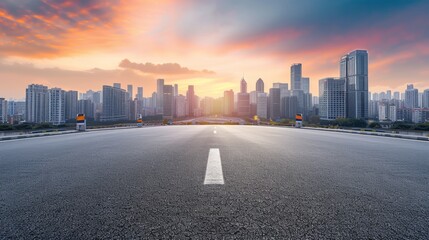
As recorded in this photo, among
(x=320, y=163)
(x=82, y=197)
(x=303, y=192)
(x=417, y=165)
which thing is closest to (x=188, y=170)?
(x=82, y=197)

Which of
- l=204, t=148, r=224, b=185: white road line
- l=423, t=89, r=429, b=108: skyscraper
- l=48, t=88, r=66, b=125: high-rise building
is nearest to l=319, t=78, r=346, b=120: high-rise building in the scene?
l=423, t=89, r=429, b=108: skyscraper

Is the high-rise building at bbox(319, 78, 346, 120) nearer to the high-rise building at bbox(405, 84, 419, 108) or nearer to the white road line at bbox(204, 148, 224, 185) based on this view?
the high-rise building at bbox(405, 84, 419, 108)

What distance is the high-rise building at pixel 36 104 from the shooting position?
315 feet

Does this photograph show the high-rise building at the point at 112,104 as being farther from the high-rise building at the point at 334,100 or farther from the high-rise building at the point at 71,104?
the high-rise building at the point at 334,100

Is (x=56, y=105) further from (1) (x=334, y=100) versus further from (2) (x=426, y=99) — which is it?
(2) (x=426, y=99)

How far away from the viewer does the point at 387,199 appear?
7.48ft

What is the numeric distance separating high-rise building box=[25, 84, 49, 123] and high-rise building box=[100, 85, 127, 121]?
125 feet

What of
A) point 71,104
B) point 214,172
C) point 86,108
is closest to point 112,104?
point 71,104

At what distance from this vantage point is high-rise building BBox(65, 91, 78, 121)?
121m

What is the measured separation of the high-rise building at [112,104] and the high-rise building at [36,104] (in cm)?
3806

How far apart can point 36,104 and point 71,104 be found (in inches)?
1191

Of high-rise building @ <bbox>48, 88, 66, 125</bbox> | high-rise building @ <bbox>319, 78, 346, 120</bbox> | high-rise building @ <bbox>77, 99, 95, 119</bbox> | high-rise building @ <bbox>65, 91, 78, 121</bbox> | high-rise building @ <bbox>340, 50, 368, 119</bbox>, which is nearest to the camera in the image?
high-rise building @ <bbox>48, 88, 66, 125</bbox>

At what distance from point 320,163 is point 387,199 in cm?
179

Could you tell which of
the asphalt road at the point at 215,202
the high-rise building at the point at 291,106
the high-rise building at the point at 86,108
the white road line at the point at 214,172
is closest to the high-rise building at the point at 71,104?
the high-rise building at the point at 86,108
